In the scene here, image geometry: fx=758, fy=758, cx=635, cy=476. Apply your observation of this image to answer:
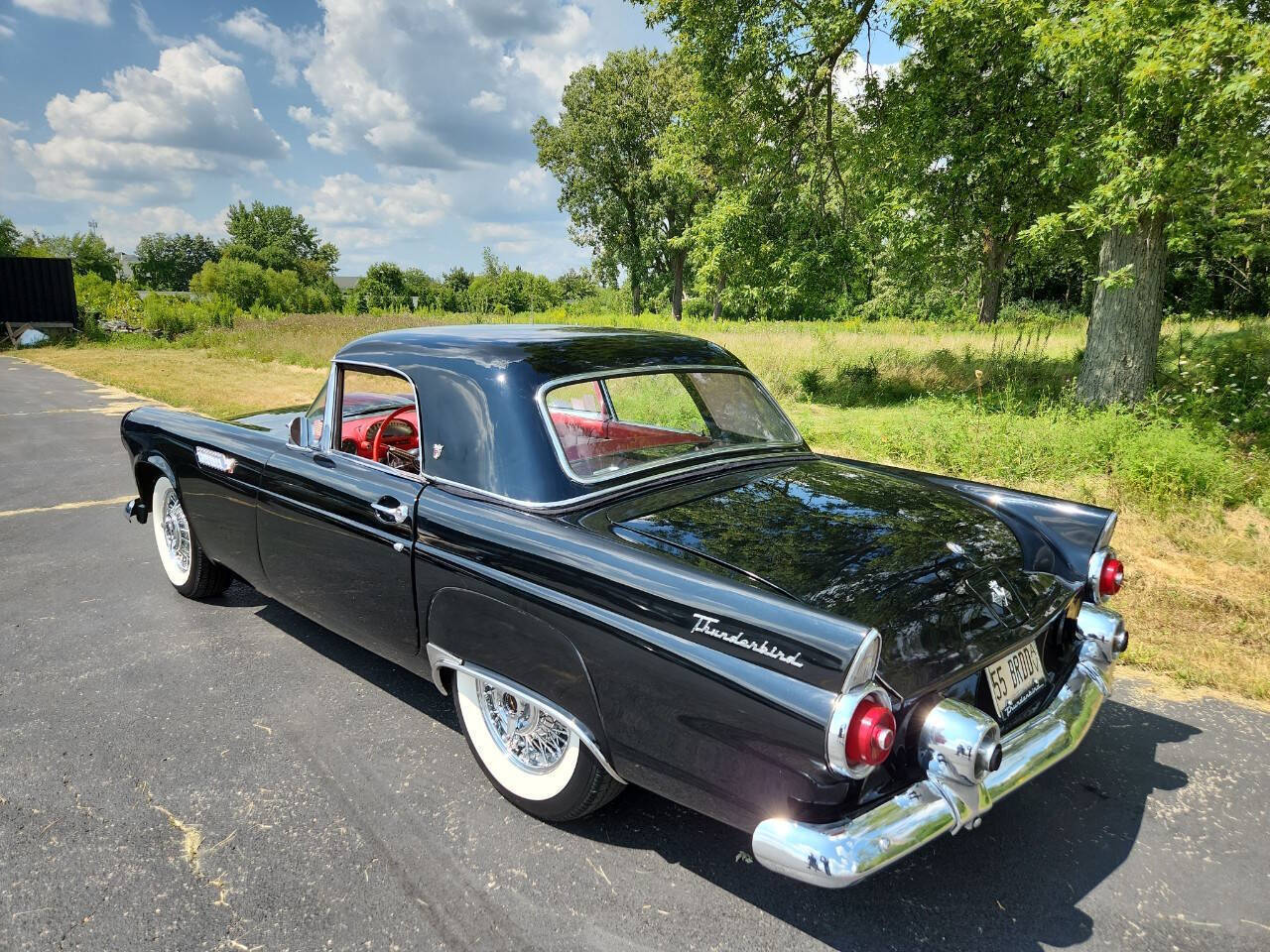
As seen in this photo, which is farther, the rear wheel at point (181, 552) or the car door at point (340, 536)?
the rear wheel at point (181, 552)

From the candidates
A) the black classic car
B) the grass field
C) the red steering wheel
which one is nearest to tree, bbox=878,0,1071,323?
the grass field

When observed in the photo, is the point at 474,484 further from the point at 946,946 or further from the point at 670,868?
the point at 946,946

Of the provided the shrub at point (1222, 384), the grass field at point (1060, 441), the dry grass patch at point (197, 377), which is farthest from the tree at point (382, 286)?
the shrub at point (1222, 384)

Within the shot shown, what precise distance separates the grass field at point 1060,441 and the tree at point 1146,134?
3.27 feet

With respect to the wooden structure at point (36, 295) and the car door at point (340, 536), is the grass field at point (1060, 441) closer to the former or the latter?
the car door at point (340, 536)

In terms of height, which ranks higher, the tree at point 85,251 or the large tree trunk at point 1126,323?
the tree at point 85,251

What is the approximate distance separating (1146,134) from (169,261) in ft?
372

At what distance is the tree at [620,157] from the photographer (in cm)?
3888

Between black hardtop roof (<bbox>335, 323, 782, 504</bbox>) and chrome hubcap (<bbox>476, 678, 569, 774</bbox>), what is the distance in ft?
2.34

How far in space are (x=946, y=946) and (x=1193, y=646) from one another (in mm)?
2662

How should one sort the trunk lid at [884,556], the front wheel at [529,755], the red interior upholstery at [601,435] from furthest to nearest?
the red interior upholstery at [601,435] < the front wheel at [529,755] < the trunk lid at [884,556]

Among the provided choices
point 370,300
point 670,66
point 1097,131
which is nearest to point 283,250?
point 370,300

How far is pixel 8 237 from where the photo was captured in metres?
74.6

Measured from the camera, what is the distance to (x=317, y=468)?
3.20 meters
